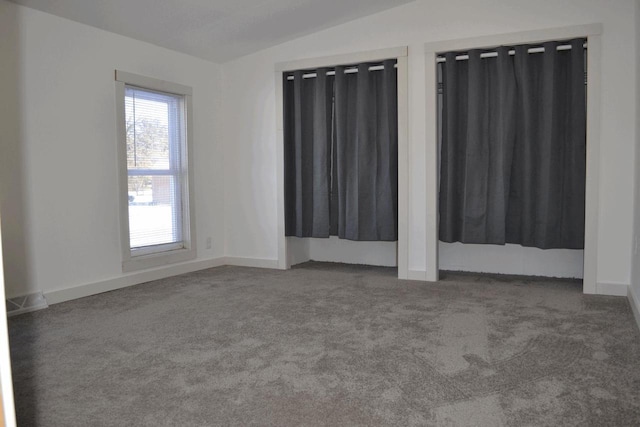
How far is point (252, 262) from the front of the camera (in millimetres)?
5344

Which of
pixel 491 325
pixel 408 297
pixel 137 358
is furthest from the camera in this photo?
pixel 408 297

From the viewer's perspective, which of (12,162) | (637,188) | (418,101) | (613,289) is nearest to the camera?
(12,162)

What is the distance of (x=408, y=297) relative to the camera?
388 cm

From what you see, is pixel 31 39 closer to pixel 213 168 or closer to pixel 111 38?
pixel 111 38

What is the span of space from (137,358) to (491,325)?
212cm

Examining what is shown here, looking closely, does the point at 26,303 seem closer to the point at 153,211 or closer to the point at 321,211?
the point at 153,211

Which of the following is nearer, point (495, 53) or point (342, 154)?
point (495, 53)

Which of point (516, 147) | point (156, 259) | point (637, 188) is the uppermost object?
point (516, 147)

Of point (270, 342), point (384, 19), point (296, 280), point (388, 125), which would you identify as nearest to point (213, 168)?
point (296, 280)

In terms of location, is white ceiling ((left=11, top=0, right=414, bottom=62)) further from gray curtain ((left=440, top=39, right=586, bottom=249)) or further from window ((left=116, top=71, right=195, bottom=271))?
gray curtain ((left=440, top=39, right=586, bottom=249))

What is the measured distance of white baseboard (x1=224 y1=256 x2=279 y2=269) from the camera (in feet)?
17.2

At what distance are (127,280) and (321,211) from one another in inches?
76.6

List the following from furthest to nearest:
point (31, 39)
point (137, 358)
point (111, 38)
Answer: point (111, 38) < point (31, 39) < point (137, 358)

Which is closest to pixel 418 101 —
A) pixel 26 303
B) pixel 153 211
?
pixel 153 211
